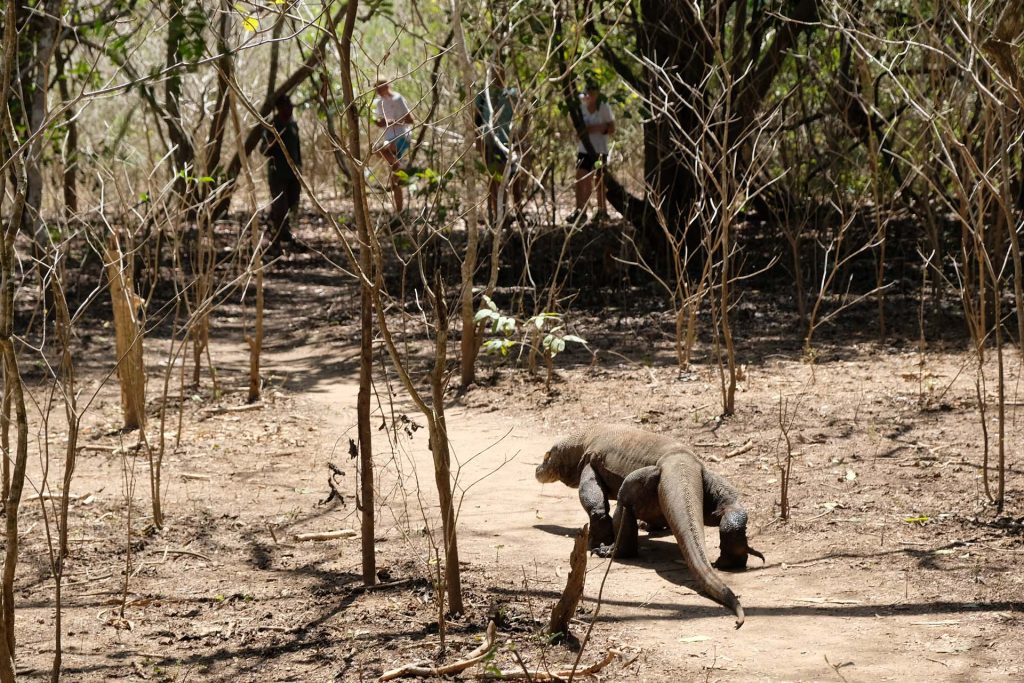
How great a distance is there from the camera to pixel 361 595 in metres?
4.64

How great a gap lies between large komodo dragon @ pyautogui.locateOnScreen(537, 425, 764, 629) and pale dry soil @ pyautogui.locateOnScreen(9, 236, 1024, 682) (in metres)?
0.14

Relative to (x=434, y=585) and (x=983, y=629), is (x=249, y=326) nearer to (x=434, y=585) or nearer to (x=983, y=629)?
(x=434, y=585)

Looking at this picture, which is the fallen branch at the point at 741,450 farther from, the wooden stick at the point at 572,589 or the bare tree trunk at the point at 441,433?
the bare tree trunk at the point at 441,433

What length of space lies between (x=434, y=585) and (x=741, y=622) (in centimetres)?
123

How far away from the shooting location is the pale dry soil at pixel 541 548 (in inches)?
156

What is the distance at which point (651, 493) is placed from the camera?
5.18m

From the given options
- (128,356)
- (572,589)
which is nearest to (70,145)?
(128,356)

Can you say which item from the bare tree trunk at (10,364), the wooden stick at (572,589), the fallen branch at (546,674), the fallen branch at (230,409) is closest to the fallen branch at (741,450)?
the wooden stick at (572,589)

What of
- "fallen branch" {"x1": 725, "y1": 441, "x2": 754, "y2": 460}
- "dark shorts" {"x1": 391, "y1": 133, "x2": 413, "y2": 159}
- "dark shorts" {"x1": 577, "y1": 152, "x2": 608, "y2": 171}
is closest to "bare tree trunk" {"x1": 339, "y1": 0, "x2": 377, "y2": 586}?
"dark shorts" {"x1": 391, "y1": 133, "x2": 413, "y2": 159}

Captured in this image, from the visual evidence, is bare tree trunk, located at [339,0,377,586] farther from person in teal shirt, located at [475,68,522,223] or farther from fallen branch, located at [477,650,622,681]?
fallen branch, located at [477,650,622,681]

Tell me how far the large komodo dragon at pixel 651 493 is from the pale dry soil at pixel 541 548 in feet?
0.47

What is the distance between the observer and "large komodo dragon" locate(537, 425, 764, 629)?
4.69m

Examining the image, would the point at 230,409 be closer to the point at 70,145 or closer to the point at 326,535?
the point at 326,535

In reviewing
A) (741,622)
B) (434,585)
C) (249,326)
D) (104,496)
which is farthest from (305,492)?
(249,326)
